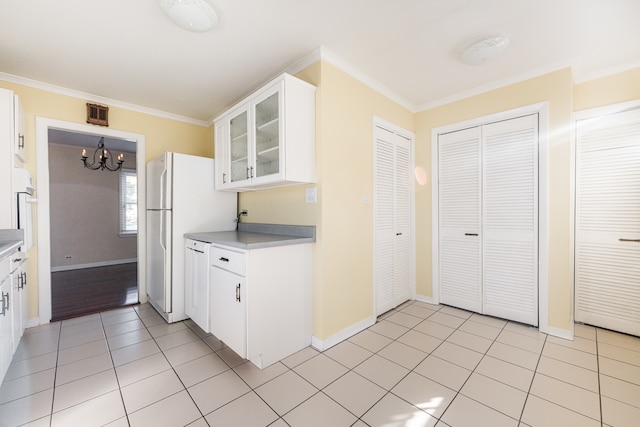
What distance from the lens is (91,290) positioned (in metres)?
3.82

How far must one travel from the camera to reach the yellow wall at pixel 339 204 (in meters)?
2.23

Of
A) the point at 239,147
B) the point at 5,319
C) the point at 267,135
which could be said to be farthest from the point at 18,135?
the point at 267,135

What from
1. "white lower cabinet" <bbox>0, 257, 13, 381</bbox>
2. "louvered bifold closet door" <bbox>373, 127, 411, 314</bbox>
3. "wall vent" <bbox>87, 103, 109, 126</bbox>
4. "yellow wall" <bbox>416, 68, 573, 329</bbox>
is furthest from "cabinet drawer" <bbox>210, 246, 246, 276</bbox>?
"yellow wall" <bbox>416, 68, 573, 329</bbox>

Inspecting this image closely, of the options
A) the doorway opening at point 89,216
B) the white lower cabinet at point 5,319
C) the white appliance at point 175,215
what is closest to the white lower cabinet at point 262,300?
the white appliance at point 175,215

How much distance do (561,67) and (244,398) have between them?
3630 mm

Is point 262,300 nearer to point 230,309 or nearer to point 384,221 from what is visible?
point 230,309

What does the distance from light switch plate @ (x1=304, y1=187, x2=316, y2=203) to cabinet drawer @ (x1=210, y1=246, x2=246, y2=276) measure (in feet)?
2.45

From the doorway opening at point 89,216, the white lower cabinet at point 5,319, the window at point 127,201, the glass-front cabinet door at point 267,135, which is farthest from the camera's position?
the window at point 127,201

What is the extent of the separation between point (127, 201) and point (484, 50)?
22.2 ft

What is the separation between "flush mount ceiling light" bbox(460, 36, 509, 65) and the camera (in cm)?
203

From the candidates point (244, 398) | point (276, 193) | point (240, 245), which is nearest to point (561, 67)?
point (276, 193)

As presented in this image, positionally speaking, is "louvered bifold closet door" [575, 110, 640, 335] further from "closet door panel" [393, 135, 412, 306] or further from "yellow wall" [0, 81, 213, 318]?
"yellow wall" [0, 81, 213, 318]

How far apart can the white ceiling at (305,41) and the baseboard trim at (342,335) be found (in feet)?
7.86

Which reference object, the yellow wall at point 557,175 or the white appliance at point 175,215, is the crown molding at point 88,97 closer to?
the white appliance at point 175,215
